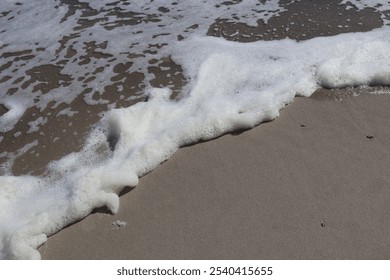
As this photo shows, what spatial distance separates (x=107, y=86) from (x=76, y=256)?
1.82 meters

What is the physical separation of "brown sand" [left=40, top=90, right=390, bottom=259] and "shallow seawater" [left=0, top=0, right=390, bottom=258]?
159 mm

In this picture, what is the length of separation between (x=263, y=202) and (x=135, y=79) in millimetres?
1868

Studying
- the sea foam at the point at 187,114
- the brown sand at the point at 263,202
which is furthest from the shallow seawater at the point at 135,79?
the brown sand at the point at 263,202

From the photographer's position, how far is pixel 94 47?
438 cm

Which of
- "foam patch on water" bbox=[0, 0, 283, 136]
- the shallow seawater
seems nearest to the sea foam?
the shallow seawater

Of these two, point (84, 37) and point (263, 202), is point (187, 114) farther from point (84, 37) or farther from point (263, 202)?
point (84, 37)

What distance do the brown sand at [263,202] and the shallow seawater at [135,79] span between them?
159 mm

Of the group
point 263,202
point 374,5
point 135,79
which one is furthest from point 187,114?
point 374,5

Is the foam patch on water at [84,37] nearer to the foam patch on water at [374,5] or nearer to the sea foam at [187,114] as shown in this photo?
the sea foam at [187,114]

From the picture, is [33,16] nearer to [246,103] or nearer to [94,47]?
[94,47]

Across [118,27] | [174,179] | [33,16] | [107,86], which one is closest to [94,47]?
[118,27]

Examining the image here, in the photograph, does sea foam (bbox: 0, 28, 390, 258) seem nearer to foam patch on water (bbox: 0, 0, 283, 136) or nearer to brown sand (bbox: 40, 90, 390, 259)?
brown sand (bbox: 40, 90, 390, 259)

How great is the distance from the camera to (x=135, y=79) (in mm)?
3746

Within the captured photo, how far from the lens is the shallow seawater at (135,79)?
2736mm
